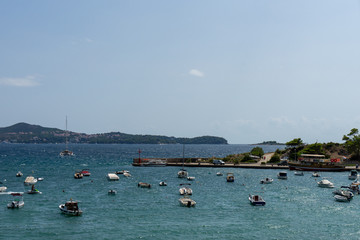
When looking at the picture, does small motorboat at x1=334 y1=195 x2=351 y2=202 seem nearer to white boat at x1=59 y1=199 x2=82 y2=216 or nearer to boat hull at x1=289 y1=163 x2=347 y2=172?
white boat at x1=59 y1=199 x2=82 y2=216

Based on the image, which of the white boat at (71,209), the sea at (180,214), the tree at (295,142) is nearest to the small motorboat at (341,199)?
the sea at (180,214)

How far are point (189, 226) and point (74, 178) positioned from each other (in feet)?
213

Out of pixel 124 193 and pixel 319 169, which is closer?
pixel 124 193

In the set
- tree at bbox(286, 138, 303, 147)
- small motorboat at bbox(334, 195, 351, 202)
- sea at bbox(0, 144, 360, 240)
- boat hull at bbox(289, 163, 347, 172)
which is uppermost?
tree at bbox(286, 138, 303, 147)

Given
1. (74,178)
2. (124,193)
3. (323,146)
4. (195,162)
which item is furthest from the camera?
(323,146)

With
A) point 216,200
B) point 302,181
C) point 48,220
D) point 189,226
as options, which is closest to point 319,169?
point 302,181

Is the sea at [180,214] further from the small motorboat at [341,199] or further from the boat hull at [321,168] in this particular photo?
the boat hull at [321,168]

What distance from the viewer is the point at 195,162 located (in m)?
155

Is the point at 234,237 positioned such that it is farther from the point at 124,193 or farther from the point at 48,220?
the point at 124,193

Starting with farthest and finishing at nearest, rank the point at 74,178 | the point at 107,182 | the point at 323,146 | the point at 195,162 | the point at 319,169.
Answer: the point at 323,146, the point at 195,162, the point at 319,169, the point at 74,178, the point at 107,182

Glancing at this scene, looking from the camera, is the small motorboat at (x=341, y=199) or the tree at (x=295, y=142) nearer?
the small motorboat at (x=341, y=199)

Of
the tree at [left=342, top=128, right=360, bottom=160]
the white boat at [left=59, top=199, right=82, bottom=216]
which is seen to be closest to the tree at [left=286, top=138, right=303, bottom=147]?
the tree at [left=342, top=128, right=360, bottom=160]

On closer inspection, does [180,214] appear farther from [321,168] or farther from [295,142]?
[295,142]

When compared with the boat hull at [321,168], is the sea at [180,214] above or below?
below
